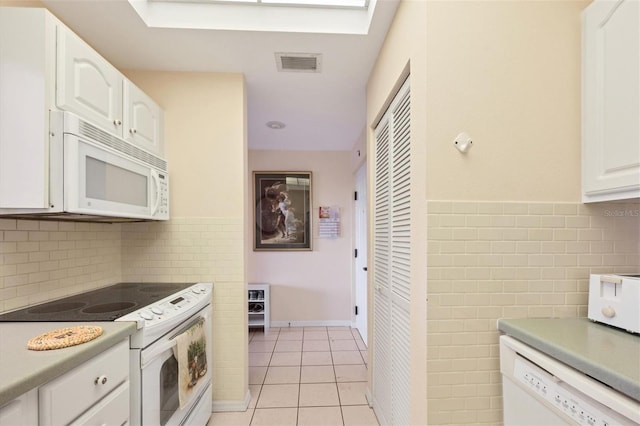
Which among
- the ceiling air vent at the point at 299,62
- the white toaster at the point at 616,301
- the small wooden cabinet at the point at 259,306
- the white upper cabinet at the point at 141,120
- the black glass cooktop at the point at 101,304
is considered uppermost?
the ceiling air vent at the point at 299,62

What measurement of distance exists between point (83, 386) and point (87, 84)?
130 centimetres

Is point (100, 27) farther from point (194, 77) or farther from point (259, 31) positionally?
point (259, 31)

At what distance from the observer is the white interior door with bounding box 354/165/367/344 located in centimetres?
350

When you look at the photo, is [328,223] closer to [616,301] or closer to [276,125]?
[276,125]

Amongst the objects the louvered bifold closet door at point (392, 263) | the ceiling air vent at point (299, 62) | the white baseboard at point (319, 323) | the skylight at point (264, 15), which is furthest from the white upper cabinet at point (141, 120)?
the white baseboard at point (319, 323)

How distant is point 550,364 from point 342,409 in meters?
1.65

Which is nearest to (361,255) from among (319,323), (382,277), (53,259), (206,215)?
(319,323)

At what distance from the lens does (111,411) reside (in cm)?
107

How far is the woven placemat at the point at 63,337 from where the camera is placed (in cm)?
94

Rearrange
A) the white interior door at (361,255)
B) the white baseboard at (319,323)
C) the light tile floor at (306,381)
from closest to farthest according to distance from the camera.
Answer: the light tile floor at (306,381) < the white interior door at (361,255) < the white baseboard at (319,323)

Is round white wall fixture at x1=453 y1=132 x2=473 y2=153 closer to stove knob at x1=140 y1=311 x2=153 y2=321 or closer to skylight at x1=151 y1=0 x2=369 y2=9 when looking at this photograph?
skylight at x1=151 y1=0 x2=369 y2=9

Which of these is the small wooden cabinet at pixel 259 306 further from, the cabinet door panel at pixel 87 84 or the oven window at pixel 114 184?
the cabinet door panel at pixel 87 84


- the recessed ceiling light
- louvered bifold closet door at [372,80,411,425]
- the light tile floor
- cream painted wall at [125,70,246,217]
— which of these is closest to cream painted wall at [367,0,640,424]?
louvered bifold closet door at [372,80,411,425]

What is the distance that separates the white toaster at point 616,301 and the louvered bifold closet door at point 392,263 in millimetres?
679
